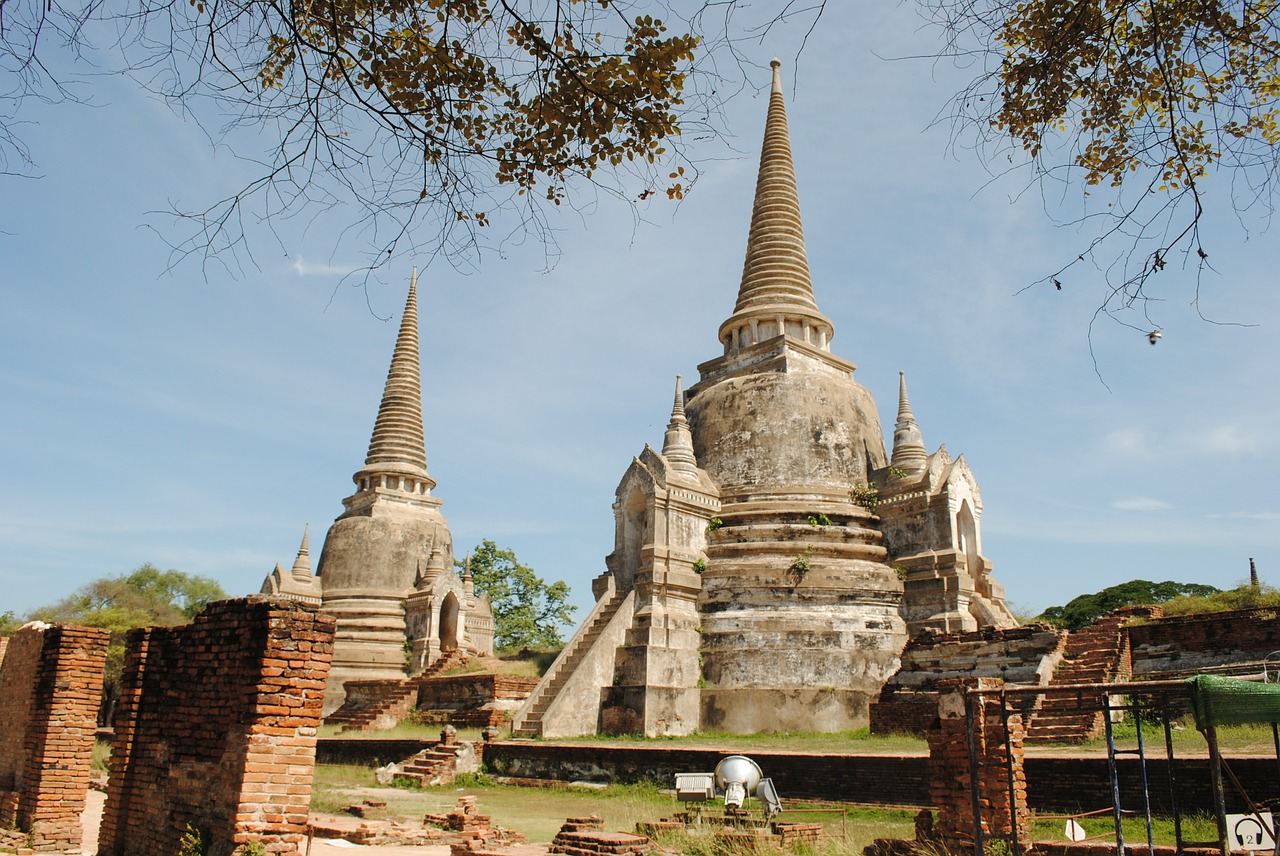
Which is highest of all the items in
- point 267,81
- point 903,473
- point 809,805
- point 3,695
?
point 903,473

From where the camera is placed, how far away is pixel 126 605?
188 ft

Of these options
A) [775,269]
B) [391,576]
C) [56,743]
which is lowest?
[56,743]

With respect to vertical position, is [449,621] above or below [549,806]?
above

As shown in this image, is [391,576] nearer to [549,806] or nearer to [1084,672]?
[549,806]

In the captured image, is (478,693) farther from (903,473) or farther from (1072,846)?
(1072,846)

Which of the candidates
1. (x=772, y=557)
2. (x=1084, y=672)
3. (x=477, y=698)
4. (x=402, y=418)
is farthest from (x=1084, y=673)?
(x=402, y=418)

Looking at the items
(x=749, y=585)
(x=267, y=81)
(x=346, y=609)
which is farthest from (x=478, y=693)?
(x=267, y=81)

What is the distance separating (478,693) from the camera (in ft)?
77.0

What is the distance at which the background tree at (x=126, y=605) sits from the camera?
41.1m

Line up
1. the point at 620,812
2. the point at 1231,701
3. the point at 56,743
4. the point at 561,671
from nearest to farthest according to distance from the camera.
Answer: the point at 1231,701, the point at 56,743, the point at 620,812, the point at 561,671

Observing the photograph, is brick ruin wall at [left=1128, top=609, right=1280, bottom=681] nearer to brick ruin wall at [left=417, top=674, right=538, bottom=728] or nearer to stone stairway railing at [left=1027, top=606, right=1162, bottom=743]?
stone stairway railing at [left=1027, top=606, right=1162, bottom=743]

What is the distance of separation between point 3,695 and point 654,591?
492 inches

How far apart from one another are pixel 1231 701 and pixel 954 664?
11.6m

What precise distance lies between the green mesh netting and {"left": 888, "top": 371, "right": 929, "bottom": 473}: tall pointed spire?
1644 cm
